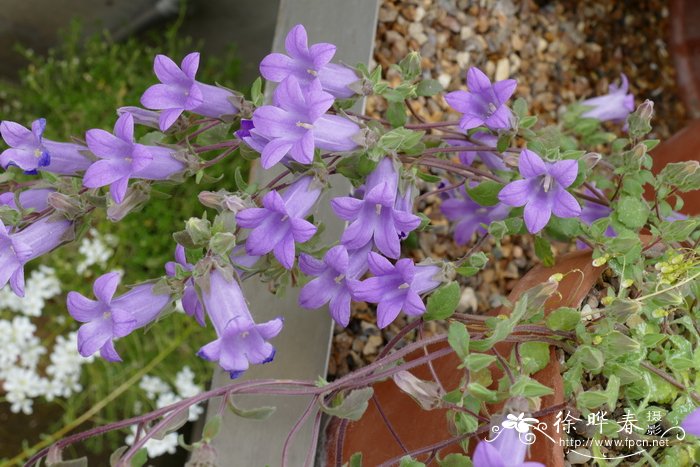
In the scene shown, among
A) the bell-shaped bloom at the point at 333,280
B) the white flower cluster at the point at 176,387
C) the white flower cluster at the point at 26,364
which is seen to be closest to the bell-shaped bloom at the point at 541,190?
the bell-shaped bloom at the point at 333,280

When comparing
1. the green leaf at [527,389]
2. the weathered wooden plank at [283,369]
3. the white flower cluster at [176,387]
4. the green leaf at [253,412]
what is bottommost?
the white flower cluster at [176,387]

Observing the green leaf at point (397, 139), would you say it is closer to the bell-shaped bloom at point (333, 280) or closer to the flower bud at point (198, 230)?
the bell-shaped bloom at point (333, 280)

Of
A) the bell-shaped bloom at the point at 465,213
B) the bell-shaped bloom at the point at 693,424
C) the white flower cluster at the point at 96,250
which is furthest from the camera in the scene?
the white flower cluster at the point at 96,250

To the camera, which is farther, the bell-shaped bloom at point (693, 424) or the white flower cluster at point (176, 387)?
the white flower cluster at point (176, 387)

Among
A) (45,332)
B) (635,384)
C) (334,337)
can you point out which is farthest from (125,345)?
(635,384)

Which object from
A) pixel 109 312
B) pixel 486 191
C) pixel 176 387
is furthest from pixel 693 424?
pixel 176 387

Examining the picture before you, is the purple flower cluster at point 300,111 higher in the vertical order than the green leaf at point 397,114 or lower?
higher

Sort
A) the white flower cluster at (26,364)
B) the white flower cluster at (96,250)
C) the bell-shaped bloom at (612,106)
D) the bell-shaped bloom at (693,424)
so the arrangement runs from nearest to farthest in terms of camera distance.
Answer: the bell-shaped bloom at (693,424), the bell-shaped bloom at (612,106), the white flower cluster at (26,364), the white flower cluster at (96,250)

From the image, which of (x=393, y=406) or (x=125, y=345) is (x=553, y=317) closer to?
(x=393, y=406)
